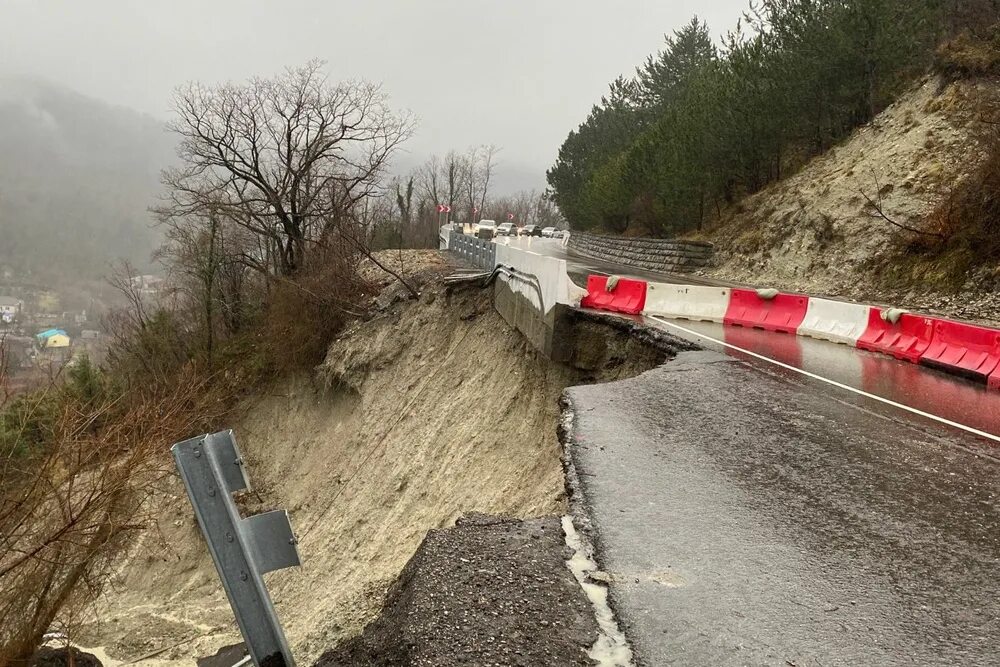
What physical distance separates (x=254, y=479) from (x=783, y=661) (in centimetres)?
2169

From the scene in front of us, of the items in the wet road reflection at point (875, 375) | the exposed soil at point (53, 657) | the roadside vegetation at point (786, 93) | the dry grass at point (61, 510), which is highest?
the roadside vegetation at point (786, 93)

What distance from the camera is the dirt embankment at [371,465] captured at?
30.8ft

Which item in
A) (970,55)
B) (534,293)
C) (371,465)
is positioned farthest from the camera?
(970,55)

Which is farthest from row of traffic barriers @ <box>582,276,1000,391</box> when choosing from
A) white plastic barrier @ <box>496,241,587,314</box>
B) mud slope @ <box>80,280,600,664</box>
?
mud slope @ <box>80,280,600,664</box>

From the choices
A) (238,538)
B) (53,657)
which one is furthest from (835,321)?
(53,657)

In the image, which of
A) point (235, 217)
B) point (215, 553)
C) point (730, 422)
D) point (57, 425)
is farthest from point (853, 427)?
point (235, 217)

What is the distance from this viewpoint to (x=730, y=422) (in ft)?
22.1

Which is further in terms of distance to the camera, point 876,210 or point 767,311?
point 876,210

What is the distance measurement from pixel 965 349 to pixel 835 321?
2957 millimetres

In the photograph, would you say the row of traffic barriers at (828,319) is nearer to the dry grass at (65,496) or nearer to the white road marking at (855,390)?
the white road marking at (855,390)

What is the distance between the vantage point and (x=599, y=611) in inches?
132

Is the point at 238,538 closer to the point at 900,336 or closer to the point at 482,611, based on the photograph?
the point at 482,611

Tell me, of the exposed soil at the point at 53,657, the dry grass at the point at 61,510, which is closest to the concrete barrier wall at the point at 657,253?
the dry grass at the point at 61,510

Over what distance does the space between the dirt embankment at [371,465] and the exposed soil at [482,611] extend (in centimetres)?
94
